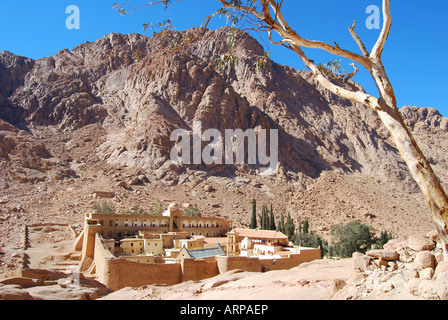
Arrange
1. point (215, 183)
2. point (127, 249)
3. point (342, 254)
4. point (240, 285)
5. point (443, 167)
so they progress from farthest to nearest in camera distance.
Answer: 1. point (443, 167)
2. point (215, 183)
3. point (342, 254)
4. point (127, 249)
5. point (240, 285)

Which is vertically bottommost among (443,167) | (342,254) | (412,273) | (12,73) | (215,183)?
(342,254)

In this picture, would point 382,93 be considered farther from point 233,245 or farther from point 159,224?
point 159,224

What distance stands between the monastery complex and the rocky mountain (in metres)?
12.2

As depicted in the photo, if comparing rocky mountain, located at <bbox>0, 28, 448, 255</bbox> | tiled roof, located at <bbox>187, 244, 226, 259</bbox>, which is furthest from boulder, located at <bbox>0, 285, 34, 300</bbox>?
rocky mountain, located at <bbox>0, 28, 448, 255</bbox>

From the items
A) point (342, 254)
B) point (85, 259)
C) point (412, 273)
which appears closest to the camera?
point (412, 273)

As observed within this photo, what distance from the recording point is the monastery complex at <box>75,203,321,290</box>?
1687 cm

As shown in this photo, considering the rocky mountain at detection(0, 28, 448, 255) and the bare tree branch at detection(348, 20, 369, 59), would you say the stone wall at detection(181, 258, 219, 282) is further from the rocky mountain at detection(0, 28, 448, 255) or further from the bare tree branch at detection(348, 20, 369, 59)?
the rocky mountain at detection(0, 28, 448, 255)

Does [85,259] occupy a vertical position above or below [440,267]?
below

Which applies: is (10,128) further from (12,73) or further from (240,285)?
(240,285)

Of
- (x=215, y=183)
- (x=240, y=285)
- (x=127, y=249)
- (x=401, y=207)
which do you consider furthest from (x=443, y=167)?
(x=240, y=285)

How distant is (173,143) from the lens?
66.8 metres

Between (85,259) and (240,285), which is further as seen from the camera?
(85,259)

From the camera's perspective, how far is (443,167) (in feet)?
291

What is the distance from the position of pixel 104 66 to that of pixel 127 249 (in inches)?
3079
